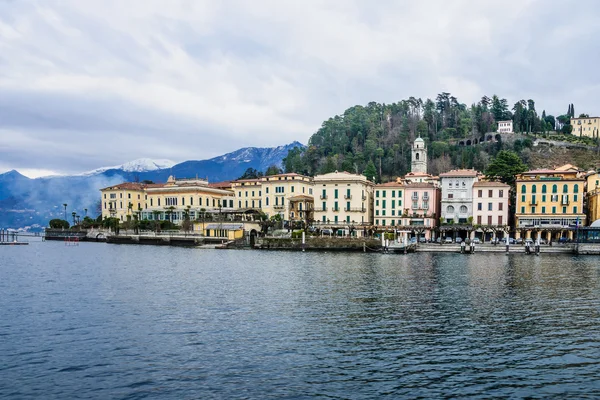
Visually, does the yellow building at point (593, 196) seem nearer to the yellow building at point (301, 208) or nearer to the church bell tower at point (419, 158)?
the church bell tower at point (419, 158)

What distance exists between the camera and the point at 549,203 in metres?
89.7

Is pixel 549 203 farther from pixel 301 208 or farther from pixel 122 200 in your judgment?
pixel 122 200

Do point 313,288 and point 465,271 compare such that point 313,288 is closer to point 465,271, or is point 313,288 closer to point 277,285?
point 277,285

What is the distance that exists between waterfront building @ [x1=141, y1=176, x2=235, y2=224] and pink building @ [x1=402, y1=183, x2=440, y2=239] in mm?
42944

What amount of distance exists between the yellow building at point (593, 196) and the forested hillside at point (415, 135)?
3983 cm

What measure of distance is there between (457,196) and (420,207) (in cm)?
743

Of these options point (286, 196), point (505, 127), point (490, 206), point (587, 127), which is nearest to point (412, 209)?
point (490, 206)

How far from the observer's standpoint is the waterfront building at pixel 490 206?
91625mm

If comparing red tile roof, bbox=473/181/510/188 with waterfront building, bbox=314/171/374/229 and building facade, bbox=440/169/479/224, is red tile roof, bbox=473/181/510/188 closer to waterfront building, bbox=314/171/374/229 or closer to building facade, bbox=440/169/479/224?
→ building facade, bbox=440/169/479/224

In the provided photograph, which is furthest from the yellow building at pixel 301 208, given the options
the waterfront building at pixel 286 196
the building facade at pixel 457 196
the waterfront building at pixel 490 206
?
the waterfront building at pixel 490 206

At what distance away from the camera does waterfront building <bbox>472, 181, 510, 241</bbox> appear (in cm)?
9162

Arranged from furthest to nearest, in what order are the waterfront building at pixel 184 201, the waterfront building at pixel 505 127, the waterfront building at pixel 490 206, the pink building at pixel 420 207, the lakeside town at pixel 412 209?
the waterfront building at pixel 505 127 < the waterfront building at pixel 184 201 < the pink building at pixel 420 207 < the waterfront building at pixel 490 206 < the lakeside town at pixel 412 209

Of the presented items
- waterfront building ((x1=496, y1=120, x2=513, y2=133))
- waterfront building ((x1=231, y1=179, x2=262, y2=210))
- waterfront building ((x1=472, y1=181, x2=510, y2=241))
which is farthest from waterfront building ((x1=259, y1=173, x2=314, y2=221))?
waterfront building ((x1=496, y1=120, x2=513, y2=133))

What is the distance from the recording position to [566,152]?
14762cm
